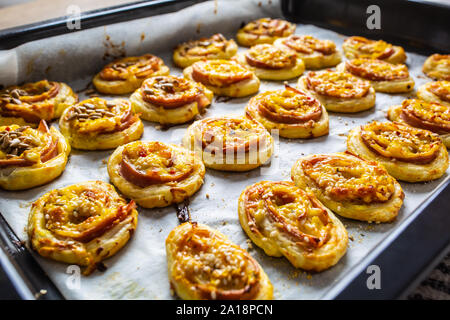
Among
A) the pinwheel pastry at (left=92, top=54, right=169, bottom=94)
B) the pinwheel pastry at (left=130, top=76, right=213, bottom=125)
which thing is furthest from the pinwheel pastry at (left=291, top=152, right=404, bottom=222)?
the pinwheel pastry at (left=92, top=54, right=169, bottom=94)

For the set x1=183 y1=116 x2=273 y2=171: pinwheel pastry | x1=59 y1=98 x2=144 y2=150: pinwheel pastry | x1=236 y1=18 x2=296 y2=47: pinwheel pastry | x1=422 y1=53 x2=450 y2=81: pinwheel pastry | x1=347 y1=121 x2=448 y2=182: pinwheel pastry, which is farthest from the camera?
x1=236 y1=18 x2=296 y2=47: pinwheel pastry

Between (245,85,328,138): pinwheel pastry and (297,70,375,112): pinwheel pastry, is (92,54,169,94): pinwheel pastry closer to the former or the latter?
(245,85,328,138): pinwheel pastry

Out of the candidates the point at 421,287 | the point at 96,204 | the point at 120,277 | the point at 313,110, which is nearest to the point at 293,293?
the point at 421,287

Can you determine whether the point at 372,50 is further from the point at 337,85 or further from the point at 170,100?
the point at 170,100

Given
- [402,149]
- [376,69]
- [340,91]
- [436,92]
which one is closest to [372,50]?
[376,69]

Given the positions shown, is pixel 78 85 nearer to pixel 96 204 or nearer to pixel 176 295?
pixel 96 204

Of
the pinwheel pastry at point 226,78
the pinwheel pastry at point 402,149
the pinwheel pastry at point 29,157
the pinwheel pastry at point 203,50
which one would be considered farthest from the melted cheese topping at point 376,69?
the pinwheel pastry at point 29,157

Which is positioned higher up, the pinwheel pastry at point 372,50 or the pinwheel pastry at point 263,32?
the pinwheel pastry at point 263,32

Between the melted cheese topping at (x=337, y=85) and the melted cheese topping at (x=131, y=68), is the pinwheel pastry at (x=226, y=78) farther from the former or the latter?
the melted cheese topping at (x=337, y=85)
